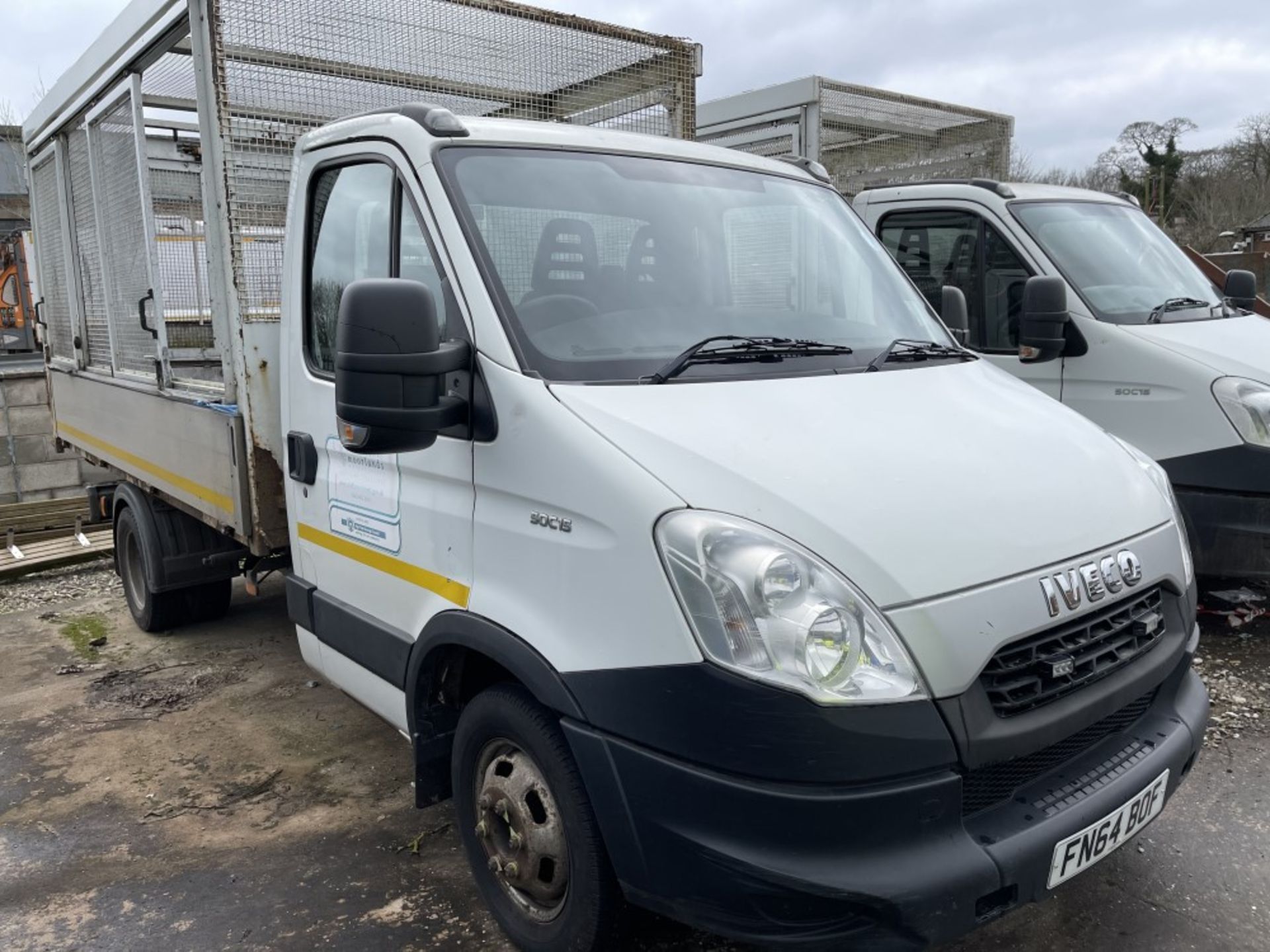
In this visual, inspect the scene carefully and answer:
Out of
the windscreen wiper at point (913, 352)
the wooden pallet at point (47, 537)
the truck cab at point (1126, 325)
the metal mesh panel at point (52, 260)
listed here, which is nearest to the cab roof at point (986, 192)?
the truck cab at point (1126, 325)

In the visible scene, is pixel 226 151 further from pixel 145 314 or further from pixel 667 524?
pixel 667 524

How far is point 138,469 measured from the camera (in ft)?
17.5

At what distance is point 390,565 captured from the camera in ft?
10.1

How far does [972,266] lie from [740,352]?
11.4 ft

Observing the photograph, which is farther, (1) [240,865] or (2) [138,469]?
(2) [138,469]

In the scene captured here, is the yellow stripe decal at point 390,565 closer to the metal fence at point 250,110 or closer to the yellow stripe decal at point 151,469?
the yellow stripe decal at point 151,469

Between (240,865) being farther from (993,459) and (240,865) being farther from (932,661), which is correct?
(993,459)

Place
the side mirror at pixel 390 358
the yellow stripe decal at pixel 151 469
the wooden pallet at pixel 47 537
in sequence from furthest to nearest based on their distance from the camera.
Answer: the wooden pallet at pixel 47 537 < the yellow stripe decal at pixel 151 469 < the side mirror at pixel 390 358

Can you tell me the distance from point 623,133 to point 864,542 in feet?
6.13

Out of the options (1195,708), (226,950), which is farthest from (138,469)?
(1195,708)

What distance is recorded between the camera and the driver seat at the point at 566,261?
109 inches

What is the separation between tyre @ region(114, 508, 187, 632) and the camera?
573cm

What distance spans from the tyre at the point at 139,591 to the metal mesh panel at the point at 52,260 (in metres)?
1.24

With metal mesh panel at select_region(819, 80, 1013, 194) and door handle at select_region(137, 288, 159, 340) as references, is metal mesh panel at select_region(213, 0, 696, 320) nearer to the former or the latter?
door handle at select_region(137, 288, 159, 340)
